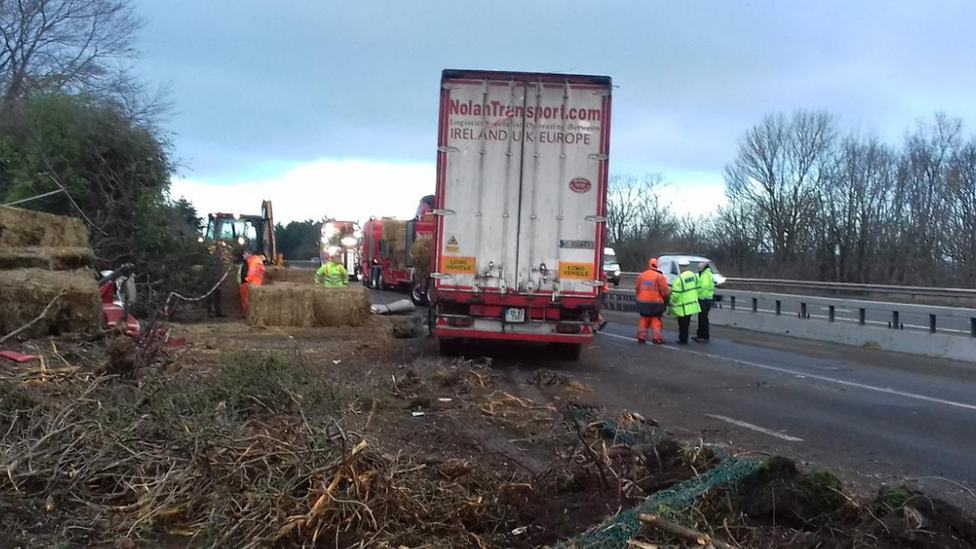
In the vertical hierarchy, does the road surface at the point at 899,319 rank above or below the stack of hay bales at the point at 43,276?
below

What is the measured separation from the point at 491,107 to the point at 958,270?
33.7m

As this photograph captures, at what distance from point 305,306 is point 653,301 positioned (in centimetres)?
630

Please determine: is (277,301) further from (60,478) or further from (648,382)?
(60,478)

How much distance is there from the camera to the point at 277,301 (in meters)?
15.0

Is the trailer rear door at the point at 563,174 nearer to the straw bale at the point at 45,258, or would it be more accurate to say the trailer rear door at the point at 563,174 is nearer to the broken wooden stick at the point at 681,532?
the straw bale at the point at 45,258

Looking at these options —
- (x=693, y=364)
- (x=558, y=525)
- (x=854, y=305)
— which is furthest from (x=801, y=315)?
(x=558, y=525)

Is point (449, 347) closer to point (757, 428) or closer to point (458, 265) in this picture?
point (458, 265)

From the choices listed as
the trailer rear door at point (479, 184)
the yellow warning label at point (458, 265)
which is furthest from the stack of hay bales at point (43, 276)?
the trailer rear door at point (479, 184)

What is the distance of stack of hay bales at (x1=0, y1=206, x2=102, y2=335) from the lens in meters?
8.50

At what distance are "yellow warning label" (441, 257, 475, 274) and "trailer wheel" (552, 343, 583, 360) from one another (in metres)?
2.10

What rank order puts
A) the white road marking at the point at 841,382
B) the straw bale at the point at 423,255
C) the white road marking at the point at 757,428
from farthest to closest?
the straw bale at the point at 423,255 < the white road marking at the point at 841,382 < the white road marking at the point at 757,428

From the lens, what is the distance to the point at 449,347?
40.3ft

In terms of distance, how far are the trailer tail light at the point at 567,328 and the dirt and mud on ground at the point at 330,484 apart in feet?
16.3

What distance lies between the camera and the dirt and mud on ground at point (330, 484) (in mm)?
4266
